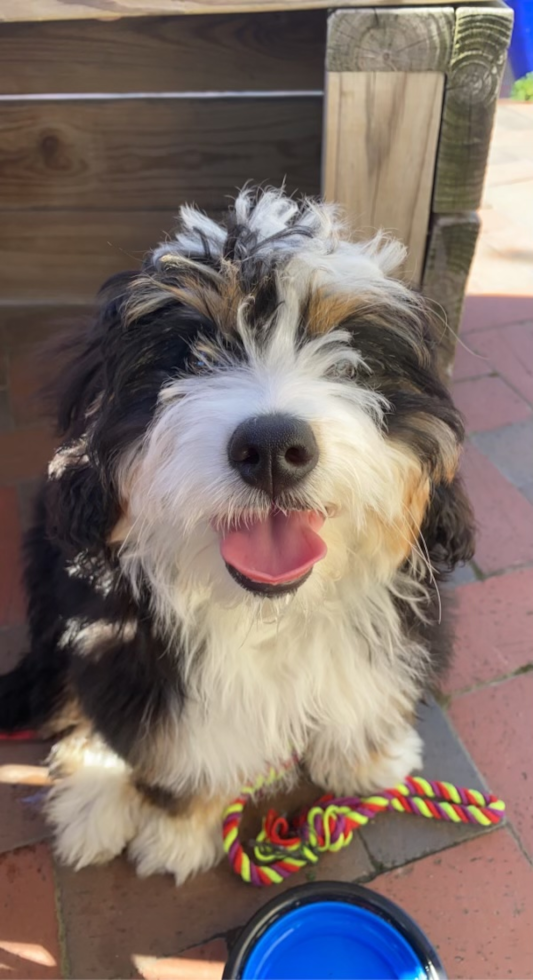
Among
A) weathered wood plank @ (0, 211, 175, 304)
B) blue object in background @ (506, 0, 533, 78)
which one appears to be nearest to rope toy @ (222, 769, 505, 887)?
weathered wood plank @ (0, 211, 175, 304)

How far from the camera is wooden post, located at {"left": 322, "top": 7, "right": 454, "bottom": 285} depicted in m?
1.64

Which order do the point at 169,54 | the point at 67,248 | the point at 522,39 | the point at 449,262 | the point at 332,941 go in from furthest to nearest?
1. the point at 522,39
2. the point at 67,248
3. the point at 169,54
4. the point at 449,262
5. the point at 332,941

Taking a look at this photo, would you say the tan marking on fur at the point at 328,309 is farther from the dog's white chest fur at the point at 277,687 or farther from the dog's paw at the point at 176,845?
the dog's paw at the point at 176,845

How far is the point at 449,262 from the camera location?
1953 millimetres

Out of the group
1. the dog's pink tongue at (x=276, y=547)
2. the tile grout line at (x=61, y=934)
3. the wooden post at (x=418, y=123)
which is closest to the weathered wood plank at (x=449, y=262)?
the wooden post at (x=418, y=123)

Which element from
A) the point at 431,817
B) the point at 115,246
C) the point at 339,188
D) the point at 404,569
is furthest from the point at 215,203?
the point at 431,817

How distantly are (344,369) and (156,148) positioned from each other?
5.26 feet

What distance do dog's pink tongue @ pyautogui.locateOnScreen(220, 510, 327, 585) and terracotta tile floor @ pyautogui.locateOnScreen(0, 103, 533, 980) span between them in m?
0.84

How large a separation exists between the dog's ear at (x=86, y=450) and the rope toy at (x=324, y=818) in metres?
0.69

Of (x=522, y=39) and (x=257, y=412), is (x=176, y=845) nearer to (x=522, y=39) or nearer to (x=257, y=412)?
(x=257, y=412)

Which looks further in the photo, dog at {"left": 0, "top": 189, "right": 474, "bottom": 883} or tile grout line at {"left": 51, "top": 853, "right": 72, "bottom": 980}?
tile grout line at {"left": 51, "top": 853, "right": 72, "bottom": 980}

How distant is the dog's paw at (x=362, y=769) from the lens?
1.74 metres

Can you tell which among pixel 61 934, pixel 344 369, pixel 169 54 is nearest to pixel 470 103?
pixel 344 369

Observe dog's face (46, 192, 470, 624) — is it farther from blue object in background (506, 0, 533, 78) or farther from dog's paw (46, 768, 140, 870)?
blue object in background (506, 0, 533, 78)
